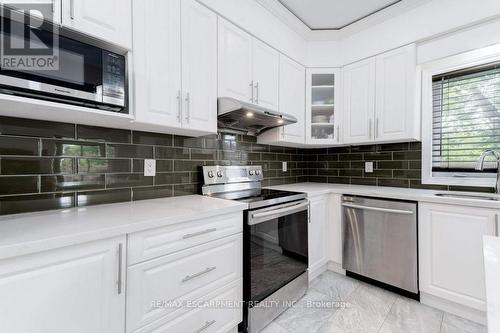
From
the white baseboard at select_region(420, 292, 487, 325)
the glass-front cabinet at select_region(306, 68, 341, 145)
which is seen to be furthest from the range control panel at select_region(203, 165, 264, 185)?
the white baseboard at select_region(420, 292, 487, 325)

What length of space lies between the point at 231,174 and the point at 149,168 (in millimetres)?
745

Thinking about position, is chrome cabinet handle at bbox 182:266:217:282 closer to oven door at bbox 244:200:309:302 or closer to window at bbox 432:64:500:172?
oven door at bbox 244:200:309:302

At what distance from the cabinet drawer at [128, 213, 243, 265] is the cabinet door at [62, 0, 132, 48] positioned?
3.36ft

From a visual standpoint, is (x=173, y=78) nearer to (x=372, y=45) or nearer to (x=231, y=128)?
(x=231, y=128)

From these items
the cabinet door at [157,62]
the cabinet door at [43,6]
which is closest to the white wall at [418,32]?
the cabinet door at [157,62]

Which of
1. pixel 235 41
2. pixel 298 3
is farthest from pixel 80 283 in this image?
pixel 298 3

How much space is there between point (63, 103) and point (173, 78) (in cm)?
63

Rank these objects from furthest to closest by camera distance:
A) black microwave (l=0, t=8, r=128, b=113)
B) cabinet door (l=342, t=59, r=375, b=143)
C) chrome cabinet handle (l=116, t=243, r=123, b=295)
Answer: cabinet door (l=342, t=59, r=375, b=143) < chrome cabinet handle (l=116, t=243, r=123, b=295) < black microwave (l=0, t=8, r=128, b=113)

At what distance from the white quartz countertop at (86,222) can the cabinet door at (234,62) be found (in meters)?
0.96

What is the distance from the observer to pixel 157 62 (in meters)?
1.40

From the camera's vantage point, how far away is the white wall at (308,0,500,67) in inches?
74.9

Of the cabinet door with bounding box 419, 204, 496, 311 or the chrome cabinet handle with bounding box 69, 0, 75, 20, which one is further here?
the cabinet door with bounding box 419, 204, 496, 311

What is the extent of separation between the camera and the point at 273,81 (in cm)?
225

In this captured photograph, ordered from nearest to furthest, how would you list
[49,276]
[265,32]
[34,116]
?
1. [49,276]
2. [34,116]
3. [265,32]
